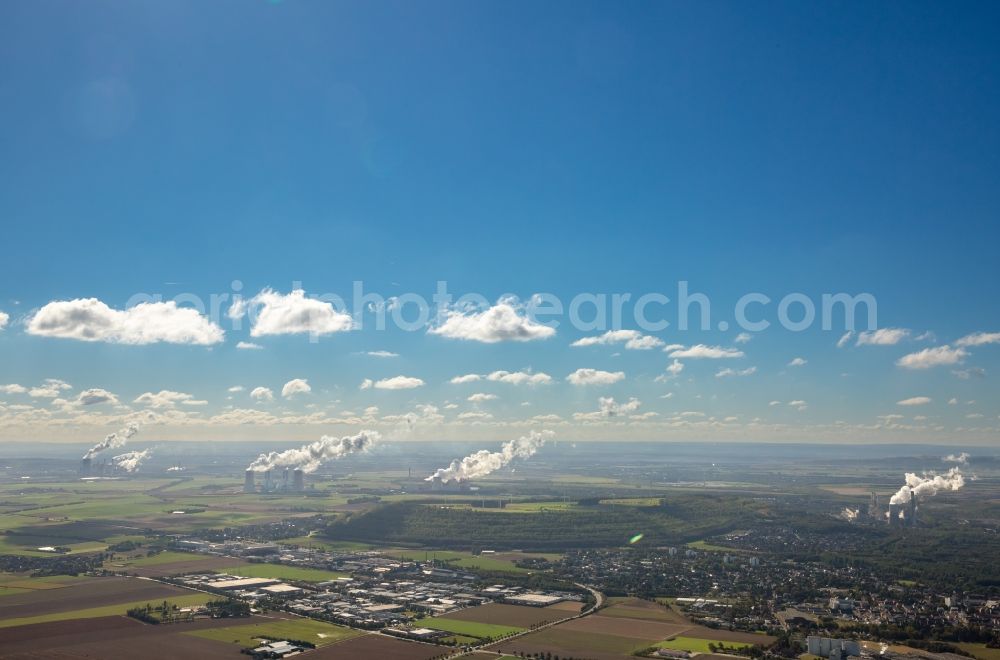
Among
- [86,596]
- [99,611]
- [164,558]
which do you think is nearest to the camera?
[99,611]

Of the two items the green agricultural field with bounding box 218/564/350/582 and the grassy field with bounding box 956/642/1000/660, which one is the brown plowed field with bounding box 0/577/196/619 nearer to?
the green agricultural field with bounding box 218/564/350/582

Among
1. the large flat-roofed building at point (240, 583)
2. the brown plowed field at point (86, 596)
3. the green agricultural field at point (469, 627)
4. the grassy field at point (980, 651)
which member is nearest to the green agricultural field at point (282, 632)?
the green agricultural field at point (469, 627)

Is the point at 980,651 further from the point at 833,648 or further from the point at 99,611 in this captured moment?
the point at 99,611

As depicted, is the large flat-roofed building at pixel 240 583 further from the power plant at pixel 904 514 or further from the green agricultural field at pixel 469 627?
the power plant at pixel 904 514

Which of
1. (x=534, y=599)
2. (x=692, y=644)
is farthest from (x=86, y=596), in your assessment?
(x=692, y=644)

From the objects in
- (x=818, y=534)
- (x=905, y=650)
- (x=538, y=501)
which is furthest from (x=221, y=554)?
(x=818, y=534)
